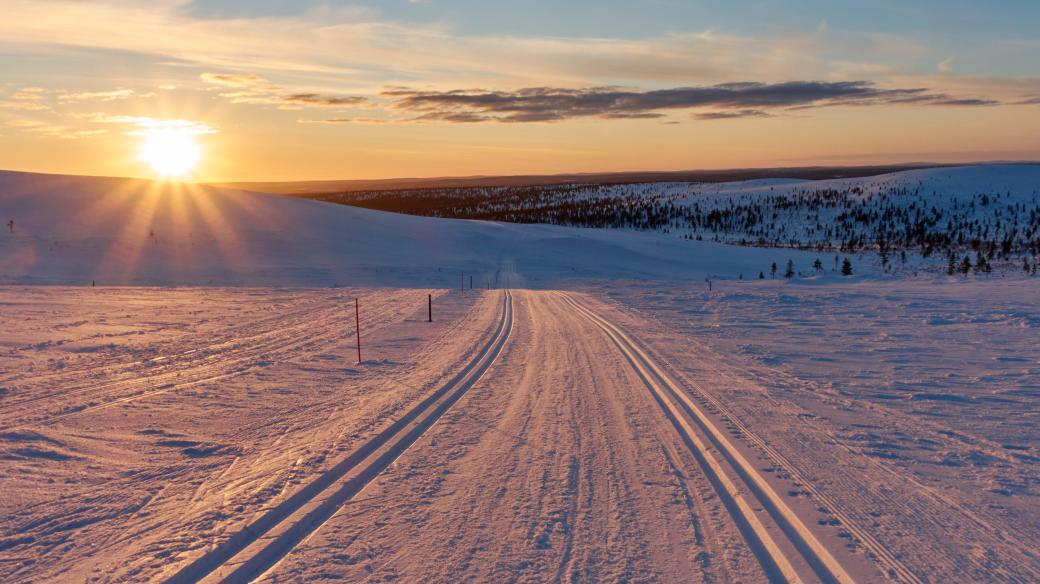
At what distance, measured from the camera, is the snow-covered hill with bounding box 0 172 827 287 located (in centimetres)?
3997

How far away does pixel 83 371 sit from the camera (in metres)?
12.3

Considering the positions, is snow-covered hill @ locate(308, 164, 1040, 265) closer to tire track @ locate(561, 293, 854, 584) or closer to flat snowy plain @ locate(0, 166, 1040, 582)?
flat snowy plain @ locate(0, 166, 1040, 582)

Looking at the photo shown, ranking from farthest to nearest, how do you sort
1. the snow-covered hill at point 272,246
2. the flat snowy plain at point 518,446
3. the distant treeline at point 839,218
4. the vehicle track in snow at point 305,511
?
the distant treeline at point 839,218 → the snow-covered hill at point 272,246 → the flat snowy plain at point 518,446 → the vehicle track in snow at point 305,511

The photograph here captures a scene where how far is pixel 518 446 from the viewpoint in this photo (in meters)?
8.16

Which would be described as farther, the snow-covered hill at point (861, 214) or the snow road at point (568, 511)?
the snow-covered hill at point (861, 214)

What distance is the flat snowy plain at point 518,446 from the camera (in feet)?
17.7

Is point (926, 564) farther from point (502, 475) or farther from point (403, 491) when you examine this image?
point (403, 491)

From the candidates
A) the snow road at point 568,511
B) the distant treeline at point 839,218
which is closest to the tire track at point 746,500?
the snow road at point 568,511

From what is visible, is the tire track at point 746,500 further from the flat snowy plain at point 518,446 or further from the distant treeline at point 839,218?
the distant treeline at point 839,218

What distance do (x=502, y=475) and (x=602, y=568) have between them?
219cm

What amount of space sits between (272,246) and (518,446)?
46.0 meters

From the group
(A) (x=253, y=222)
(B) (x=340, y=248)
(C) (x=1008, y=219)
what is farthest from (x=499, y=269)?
(C) (x=1008, y=219)

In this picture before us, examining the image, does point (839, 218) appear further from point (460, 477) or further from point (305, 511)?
point (305, 511)

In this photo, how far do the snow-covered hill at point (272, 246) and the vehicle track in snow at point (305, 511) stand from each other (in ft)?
96.5
